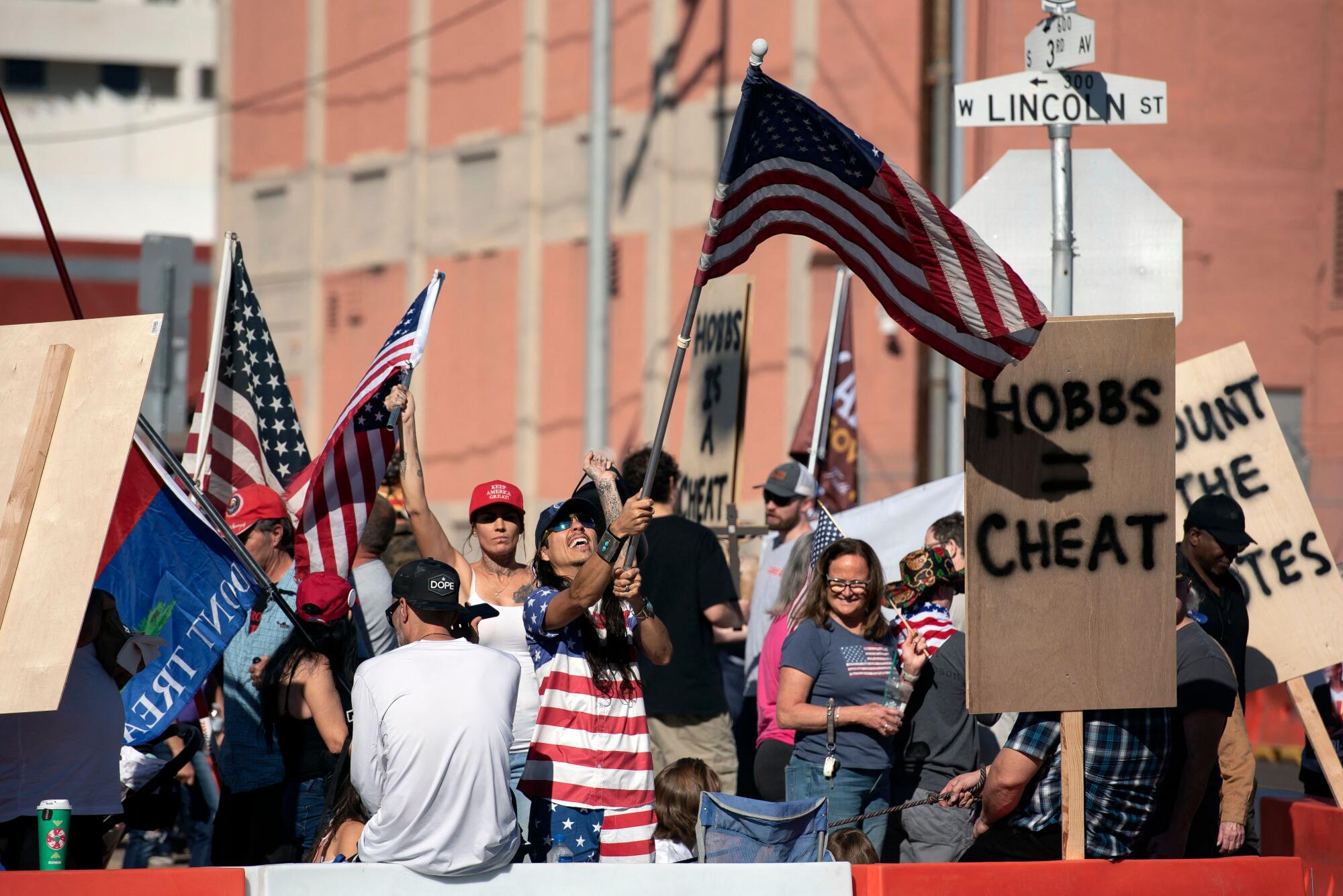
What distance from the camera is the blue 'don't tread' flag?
238 inches

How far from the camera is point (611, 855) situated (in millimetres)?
5570

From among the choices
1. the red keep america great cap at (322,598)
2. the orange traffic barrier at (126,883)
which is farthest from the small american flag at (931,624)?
the orange traffic barrier at (126,883)

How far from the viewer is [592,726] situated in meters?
5.62

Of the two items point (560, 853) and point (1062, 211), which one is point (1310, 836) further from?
point (560, 853)

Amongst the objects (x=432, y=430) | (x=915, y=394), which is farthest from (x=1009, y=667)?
(x=432, y=430)

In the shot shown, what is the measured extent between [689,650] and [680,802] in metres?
1.06

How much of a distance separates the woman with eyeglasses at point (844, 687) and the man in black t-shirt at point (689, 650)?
760 millimetres

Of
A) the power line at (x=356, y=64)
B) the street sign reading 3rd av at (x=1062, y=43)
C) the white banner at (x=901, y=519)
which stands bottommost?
the white banner at (x=901, y=519)

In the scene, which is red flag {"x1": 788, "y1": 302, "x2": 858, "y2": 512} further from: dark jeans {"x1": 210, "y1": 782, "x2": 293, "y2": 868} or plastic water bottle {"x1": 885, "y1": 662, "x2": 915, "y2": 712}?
dark jeans {"x1": 210, "y1": 782, "x2": 293, "y2": 868}

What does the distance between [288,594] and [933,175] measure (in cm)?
1224

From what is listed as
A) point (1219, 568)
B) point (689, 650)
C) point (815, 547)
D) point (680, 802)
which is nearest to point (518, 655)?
point (680, 802)

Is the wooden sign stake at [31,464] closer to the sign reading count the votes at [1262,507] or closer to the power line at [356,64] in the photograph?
the sign reading count the votes at [1262,507]

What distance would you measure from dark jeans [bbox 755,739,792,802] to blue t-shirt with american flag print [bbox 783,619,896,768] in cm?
37

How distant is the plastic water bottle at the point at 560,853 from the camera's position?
5.54 meters
